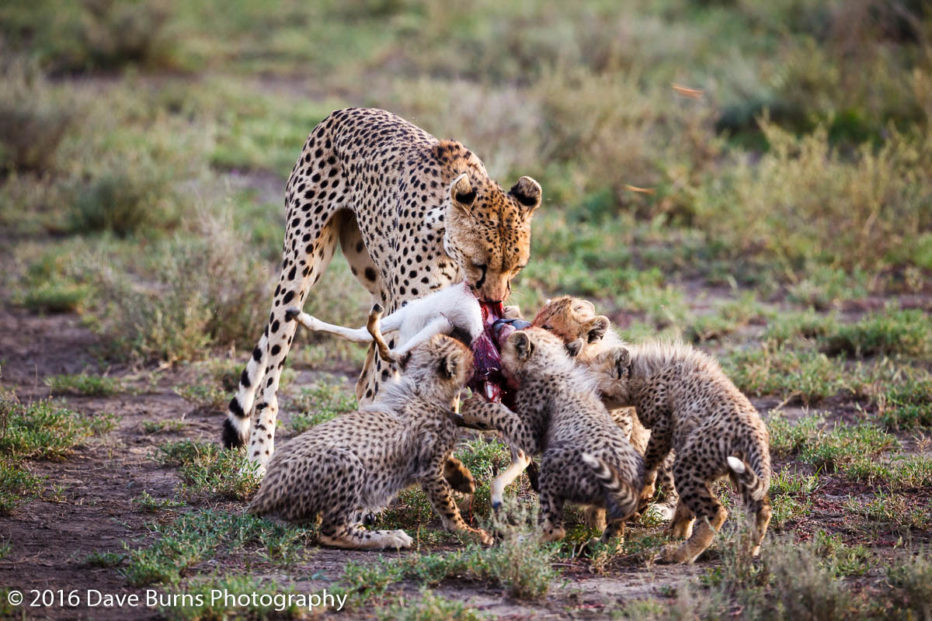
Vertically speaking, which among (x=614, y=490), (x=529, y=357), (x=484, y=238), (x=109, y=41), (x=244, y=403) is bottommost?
(x=244, y=403)

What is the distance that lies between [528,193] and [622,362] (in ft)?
3.08

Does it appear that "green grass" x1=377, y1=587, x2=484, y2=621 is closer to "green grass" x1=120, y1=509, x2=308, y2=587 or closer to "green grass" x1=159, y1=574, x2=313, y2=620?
"green grass" x1=159, y1=574, x2=313, y2=620

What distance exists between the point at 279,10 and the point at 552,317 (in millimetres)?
15396

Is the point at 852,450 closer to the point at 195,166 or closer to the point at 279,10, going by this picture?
the point at 195,166

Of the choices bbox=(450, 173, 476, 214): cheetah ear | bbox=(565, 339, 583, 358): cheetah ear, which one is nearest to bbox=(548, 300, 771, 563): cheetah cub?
bbox=(565, 339, 583, 358): cheetah ear

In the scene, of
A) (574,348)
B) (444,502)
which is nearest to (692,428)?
(574,348)

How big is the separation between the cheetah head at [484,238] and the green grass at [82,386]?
260 centimetres

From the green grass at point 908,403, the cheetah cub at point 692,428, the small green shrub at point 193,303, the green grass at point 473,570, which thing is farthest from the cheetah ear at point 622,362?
the small green shrub at point 193,303

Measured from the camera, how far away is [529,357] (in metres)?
4.60

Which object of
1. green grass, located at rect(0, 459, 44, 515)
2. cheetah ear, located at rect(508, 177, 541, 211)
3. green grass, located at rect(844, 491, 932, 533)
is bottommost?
green grass, located at rect(0, 459, 44, 515)

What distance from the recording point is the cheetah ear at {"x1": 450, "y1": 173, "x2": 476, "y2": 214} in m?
4.77

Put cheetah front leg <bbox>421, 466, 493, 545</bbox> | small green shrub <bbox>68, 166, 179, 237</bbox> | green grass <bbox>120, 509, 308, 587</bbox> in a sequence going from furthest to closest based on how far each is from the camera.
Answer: small green shrub <bbox>68, 166, 179, 237</bbox>
cheetah front leg <bbox>421, 466, 493, 545</bbox>
green grass <bbox>120, 509, 308, 587</bbox>

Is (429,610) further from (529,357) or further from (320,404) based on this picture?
(320,404)

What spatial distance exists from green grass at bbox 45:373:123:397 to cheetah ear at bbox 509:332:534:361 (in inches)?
114
